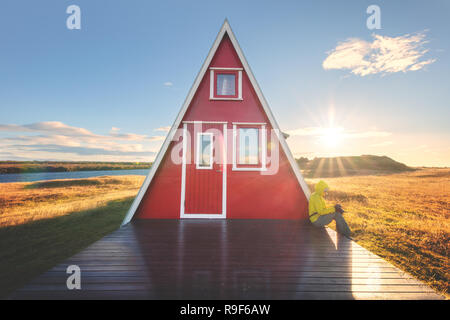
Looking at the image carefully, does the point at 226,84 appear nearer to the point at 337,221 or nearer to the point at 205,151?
the point at 205,151

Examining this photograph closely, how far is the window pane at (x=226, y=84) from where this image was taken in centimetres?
661

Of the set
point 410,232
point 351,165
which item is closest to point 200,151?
point 410,232

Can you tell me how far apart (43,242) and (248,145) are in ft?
27.1

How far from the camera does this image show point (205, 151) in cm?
645

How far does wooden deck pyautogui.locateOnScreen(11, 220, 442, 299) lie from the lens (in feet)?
8.52

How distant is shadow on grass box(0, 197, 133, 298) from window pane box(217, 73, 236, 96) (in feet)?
23.2

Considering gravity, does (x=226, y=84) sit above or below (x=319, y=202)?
above

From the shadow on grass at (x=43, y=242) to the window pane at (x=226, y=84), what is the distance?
23.2 feet

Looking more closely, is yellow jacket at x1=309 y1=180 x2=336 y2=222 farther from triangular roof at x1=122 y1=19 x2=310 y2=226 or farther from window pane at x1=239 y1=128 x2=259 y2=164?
window pane at x1=239 y1=128 x2=259 y2=164

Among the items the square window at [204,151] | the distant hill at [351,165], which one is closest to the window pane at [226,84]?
the square window at [204,151]

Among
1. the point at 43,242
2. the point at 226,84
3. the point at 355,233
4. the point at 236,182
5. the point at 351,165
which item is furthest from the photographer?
the point at 351,165

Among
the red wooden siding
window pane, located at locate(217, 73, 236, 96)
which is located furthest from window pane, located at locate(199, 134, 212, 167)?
window pane, located at locate(217, 73, 236, 96)
